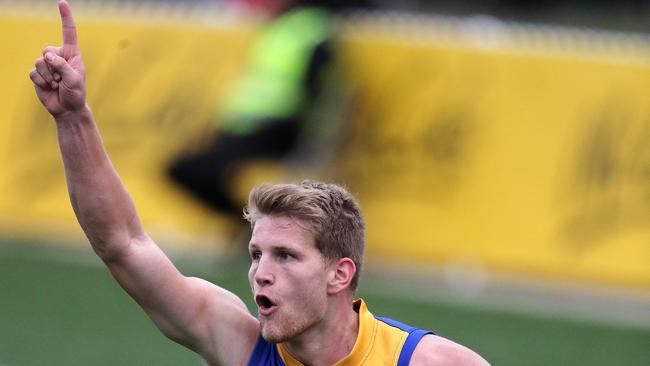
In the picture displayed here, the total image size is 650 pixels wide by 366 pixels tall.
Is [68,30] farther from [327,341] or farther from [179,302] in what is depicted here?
[327,341]

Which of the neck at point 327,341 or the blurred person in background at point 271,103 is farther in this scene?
the blurred person in background at point 271,103

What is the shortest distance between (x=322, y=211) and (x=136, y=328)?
16.6 feet

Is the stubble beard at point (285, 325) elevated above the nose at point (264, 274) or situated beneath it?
situated beneath

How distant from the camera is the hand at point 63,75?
485 cm

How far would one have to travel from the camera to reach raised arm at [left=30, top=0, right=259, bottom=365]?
4902mm

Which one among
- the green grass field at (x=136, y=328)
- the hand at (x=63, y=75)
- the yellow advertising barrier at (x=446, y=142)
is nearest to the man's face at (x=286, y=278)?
the hand at (x=63, y=75)

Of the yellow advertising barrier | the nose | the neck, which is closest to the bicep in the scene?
the neck

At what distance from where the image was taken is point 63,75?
486 centimetres

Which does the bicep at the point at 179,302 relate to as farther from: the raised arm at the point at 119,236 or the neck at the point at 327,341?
the neck at the point at 327,341

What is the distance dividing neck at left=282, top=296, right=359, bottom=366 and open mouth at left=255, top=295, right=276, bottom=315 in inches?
8.7

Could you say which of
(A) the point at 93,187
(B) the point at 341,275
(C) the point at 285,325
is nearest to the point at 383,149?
(B) the point at 341,275

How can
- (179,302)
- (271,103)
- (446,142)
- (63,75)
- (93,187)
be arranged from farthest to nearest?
1. (271,103)
2. (446,142)
3. (179,302)
4. (93,187)
5. (63,75)

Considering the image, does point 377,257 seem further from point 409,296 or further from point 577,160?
point 577,160

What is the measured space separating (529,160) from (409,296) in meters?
1.57
